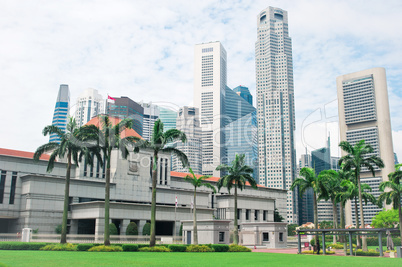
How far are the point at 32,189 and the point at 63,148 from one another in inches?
831

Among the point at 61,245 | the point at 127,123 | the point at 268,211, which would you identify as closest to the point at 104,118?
the point at 127,123

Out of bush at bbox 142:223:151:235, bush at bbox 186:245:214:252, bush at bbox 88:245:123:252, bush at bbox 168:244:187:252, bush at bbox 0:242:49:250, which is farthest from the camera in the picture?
bush at bbox 142:223:151:235

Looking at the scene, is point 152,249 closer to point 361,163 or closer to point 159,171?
point 361,163

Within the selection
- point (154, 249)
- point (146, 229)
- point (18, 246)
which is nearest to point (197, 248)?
point (154, 249)

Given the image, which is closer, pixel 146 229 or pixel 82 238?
pixel 82 238

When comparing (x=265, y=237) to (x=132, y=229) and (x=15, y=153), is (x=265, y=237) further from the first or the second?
(x=15, y=153)

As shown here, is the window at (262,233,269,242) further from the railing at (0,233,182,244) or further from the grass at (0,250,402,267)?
the grass at (0,250,402,267)

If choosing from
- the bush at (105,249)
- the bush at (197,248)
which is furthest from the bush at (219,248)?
the bush at (105,249)

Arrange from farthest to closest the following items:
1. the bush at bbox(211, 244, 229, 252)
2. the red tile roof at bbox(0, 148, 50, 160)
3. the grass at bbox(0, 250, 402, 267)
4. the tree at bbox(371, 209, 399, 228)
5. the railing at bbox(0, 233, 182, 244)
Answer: the tree at bbox(371, 209, 399, 228)
the red tile roof at bbox(0, 148, 50, 160)
the railing at bbox(0, 233, 182, 244)
the bush at bbox(211, 244, 229, 252)
the grass at bbox(0, 250, 402, 267)

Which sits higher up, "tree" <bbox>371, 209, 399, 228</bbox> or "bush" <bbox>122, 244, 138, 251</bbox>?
"tree" <bbox>371, 209, 399, 228</bbox>

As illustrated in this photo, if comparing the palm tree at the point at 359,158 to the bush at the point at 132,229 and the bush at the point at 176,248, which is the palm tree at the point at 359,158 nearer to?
the bush at the point at 176,248

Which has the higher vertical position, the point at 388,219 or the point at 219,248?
the point at 388,219

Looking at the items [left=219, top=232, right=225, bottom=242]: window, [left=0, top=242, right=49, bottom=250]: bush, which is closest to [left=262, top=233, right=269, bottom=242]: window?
[left=219, top=232, right=225, bottom=242]: window

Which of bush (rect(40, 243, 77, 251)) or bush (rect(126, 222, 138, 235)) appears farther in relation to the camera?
→ bush (rect(126, 222, 138, 235))
